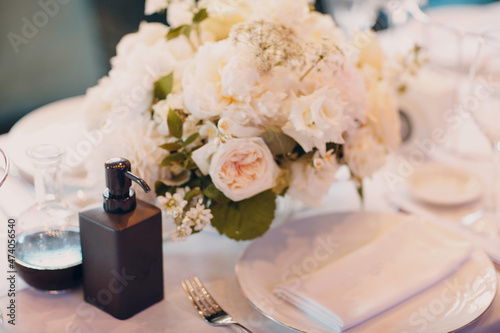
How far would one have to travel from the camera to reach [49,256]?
0.86 metres

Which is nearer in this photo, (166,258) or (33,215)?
(33,215)

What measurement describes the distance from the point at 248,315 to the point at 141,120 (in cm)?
39

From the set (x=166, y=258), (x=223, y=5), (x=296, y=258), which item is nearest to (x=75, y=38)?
(x=223, y=5)

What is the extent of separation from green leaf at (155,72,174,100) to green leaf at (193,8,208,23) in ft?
0.41

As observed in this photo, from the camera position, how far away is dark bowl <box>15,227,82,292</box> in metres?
0.85

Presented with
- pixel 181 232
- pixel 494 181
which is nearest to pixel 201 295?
pixel 181 232

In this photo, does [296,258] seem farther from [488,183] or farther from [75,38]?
[75,38]

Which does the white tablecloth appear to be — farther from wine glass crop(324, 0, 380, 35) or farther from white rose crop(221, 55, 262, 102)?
wine glass crop(324, 0, 380, 35)

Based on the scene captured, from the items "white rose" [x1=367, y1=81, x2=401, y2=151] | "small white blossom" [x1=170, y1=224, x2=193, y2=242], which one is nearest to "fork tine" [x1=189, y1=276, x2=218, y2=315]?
"small white blossom" [x1=170, y1=224, x2=193, y2=242]

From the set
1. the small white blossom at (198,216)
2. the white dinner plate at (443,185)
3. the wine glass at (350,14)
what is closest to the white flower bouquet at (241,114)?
the small white blossom at (198,216)

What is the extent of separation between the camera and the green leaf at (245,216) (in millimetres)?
919

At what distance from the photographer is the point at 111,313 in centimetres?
84

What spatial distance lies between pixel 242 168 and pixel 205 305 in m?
0.22

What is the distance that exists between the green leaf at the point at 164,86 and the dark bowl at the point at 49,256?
28 centimetres
